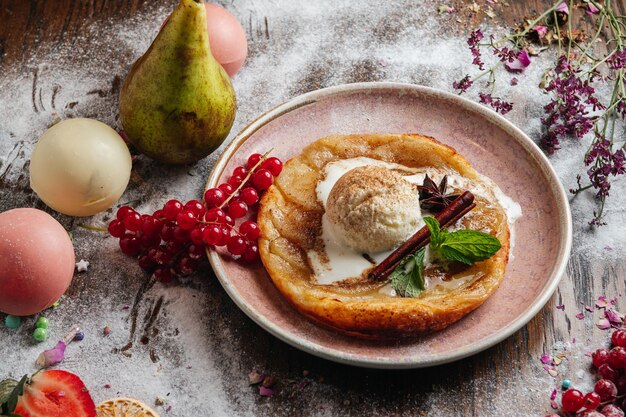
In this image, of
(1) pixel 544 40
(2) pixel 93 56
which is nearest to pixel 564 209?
(1) pixel 544 40

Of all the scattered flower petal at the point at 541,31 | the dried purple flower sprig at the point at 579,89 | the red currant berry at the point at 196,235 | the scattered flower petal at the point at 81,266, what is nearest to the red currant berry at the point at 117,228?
the scattered flower petal at the point at 81,266

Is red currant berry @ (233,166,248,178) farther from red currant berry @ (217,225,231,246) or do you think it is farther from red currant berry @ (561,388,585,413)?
red currant berry @ (561,388,585,413)

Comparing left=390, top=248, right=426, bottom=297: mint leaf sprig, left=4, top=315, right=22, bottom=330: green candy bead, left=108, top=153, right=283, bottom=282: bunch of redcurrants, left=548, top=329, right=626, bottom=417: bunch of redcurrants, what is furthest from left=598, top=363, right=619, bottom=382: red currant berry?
left=4, top=315, right=22, bottom=330: green candy bead

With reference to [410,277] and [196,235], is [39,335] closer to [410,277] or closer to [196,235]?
[196,235]

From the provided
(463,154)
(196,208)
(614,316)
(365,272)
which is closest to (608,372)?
(614,316)

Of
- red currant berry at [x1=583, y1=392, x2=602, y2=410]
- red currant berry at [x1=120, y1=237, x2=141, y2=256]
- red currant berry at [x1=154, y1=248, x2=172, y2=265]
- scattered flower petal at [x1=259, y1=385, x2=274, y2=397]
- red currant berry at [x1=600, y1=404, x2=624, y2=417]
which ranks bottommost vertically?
red currant berry at [x1=120, y1=237, x2=141, y2=256]

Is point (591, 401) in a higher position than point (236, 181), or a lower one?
higher
